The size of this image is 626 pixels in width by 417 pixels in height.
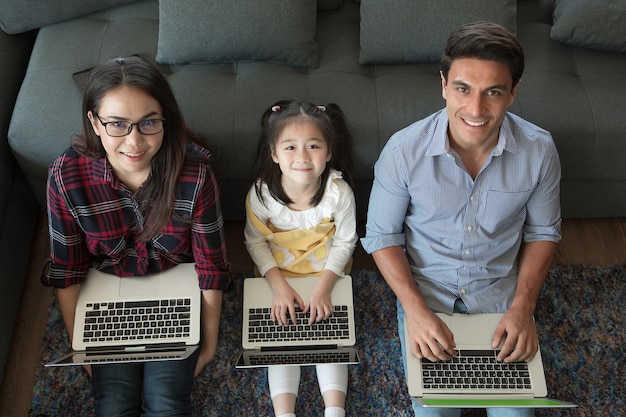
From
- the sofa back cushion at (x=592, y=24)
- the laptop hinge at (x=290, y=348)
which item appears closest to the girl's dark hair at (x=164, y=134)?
the laptop hinge at (x=290, y=348)

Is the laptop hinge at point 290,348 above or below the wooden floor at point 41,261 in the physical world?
below

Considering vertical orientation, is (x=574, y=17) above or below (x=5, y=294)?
above

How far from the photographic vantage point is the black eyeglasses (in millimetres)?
1591

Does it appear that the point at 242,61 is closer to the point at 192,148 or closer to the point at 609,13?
the point at 192,148

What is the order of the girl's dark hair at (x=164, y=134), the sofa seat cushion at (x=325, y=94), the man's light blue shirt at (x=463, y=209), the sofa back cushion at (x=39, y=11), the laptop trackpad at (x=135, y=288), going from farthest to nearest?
the sofa back cushion at (x=39, y=11)
the sofa seat cushion at (x=325, y=94)
the laptop trackpad at (x=135, y=288)
the man's light blue shirt at (x=463, y=209)
the girl's dark hair at (x=164, y=134)

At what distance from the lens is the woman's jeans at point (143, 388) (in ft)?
6.16

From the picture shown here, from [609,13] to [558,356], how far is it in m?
1.16

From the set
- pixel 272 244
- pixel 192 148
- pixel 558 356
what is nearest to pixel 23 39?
pixel 192 148

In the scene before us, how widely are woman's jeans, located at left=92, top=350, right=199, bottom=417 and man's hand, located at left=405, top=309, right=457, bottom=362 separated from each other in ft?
2.23

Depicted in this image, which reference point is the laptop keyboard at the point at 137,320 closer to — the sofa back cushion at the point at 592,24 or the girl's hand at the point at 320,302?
the girl's hand at the point at 320,302

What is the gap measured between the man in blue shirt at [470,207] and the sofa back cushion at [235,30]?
0.53m

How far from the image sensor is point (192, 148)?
183 cm

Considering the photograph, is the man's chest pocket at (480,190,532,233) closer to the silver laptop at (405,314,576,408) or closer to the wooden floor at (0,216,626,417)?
the silver laptop at (405,314,576,408)

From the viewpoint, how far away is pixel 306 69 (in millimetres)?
2205
